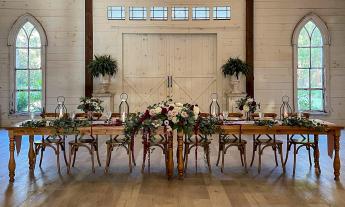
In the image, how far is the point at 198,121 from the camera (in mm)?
5125

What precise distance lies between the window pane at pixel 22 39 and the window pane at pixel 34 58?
0.83ft

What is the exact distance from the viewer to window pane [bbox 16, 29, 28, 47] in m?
11.0

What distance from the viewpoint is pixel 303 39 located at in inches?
436

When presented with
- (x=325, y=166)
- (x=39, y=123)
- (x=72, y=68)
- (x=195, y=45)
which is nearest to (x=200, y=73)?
(x=195, y=45)

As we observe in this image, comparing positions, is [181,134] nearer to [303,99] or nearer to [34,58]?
[303,99]

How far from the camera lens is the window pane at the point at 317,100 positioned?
11.1 metres

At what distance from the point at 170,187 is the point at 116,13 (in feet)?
23.5

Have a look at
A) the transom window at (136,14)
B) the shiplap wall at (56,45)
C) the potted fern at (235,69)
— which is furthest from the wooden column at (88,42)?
the potted fern at (235,69)

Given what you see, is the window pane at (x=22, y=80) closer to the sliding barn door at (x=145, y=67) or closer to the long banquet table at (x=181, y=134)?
the sliding barn door at (x=145, y=67)

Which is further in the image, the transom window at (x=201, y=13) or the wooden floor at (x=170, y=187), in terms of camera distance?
the transom window at (x=201, y=13)

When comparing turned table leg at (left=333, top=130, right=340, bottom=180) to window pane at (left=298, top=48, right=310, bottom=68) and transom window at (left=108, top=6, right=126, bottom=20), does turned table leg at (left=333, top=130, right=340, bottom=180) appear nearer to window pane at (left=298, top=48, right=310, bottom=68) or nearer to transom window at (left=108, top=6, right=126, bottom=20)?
window pane at (left=298, top=48, right=310, bottom=68)

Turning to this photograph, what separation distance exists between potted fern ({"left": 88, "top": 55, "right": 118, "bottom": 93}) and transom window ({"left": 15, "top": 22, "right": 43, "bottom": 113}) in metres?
1.71

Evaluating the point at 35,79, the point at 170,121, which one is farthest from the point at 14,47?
the point at 170,121

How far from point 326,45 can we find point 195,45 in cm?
350
